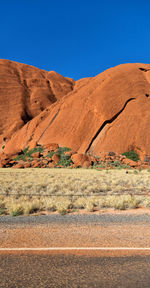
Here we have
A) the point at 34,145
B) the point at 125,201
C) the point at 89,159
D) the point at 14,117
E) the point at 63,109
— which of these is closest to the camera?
the point at 125,201

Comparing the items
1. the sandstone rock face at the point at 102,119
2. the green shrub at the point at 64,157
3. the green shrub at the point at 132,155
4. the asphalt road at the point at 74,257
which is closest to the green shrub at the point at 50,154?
the green shrub at the point at 64,157

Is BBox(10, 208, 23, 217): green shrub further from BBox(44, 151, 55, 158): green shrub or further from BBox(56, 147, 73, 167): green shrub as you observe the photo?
BBox(44, 151, 55, 158): green shrub

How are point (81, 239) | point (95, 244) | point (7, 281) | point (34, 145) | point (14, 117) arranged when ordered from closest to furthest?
point (7, 281)
point (95, 244)
point (81, 239)
point (34, 145)
point (14, 117)

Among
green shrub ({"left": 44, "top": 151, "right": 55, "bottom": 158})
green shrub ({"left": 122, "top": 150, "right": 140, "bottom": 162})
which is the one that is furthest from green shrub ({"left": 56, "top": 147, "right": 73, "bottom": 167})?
green shrub ({"left": 122, "top": 150, "right": 140, "bottom": 162})

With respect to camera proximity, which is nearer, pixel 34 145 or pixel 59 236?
pixel 59 236

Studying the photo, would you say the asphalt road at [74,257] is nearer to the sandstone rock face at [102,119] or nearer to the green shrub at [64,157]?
the green shrub at [64,157]

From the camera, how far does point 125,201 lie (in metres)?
9.60

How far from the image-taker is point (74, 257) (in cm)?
403

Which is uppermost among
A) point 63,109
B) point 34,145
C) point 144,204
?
point 63,109

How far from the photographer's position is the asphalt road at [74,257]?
3.17 metres

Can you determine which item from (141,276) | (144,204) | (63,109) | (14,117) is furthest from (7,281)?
(14,117)

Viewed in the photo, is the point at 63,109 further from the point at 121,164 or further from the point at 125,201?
the point at 125,201

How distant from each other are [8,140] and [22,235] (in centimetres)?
5587

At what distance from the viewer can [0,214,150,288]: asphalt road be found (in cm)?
317
